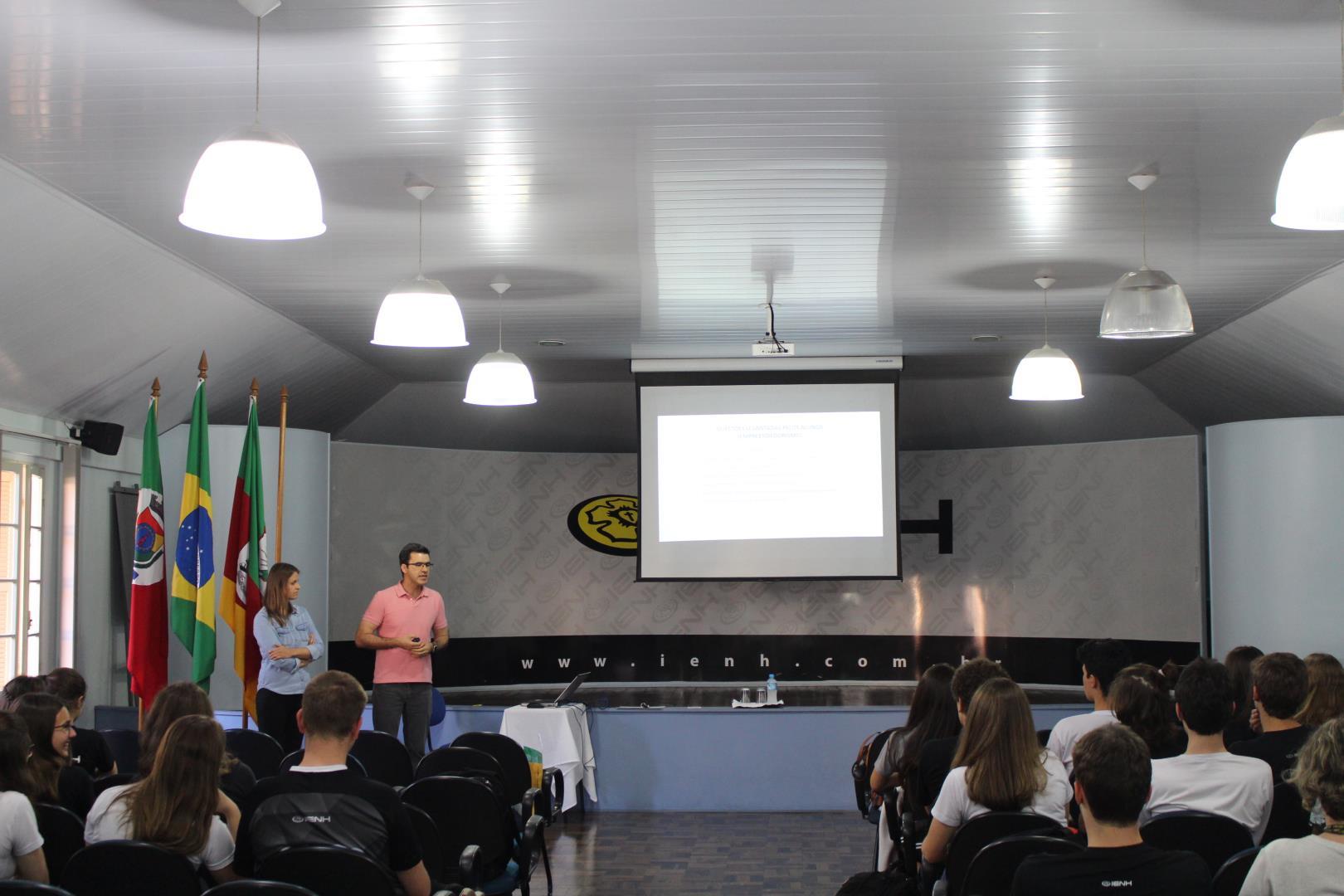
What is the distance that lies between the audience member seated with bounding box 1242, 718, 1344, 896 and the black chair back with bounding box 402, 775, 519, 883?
292cm

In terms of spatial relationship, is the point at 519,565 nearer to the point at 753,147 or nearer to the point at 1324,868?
the point at 753,147

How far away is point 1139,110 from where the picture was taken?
15.1 feet

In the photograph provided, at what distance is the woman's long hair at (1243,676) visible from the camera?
18.2 ft

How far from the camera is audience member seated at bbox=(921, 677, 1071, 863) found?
3906mm

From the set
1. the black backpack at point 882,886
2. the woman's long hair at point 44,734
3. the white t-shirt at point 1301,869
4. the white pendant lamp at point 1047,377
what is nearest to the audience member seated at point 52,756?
the woman's long hair at point 44,734

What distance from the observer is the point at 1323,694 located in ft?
16.1

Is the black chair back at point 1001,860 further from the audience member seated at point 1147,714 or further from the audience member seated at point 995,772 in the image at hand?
the audience member seated at point 1147,714

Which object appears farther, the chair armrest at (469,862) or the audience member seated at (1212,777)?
the chair armrest at (469,862)

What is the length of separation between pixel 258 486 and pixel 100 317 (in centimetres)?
169

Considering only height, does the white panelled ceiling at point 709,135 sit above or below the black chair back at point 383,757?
above

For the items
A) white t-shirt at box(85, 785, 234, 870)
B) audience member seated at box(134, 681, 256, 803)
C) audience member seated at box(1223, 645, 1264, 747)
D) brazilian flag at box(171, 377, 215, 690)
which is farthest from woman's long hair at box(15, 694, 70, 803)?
audience member seated at box(1223, 645, 1264, 747)

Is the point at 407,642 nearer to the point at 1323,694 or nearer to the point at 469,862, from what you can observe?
the point at 469,862

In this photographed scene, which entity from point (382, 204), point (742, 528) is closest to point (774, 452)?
point (742, 528)

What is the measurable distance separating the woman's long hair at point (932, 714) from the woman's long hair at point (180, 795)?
2.64 metres
